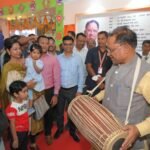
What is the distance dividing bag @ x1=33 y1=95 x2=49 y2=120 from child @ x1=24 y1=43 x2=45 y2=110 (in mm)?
83

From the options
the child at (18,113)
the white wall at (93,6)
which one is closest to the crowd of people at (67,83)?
the child at (18,113)

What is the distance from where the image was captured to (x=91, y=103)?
65.2 inches

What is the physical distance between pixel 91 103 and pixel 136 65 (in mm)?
389

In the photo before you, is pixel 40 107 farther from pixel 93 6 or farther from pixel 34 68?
pixel 93 6

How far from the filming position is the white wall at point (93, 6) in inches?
197

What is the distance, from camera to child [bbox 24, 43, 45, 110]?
2922 millimetres

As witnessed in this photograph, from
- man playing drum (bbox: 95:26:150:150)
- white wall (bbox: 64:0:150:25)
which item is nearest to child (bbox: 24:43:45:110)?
man playing drum (bbox: 95:26:150:150)

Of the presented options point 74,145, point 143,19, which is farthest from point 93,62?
point 143,19

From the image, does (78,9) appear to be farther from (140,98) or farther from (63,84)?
(140,98)

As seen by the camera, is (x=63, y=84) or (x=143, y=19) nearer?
(x=63, y=84)

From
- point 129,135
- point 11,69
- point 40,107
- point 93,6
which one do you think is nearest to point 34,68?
point 11,69

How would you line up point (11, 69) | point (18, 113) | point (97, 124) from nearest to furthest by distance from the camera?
point (97, 124)
point (18, 113)
point (11, 69)

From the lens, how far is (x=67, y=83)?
335 centimetres

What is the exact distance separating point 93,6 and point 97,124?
4554 millimetres
